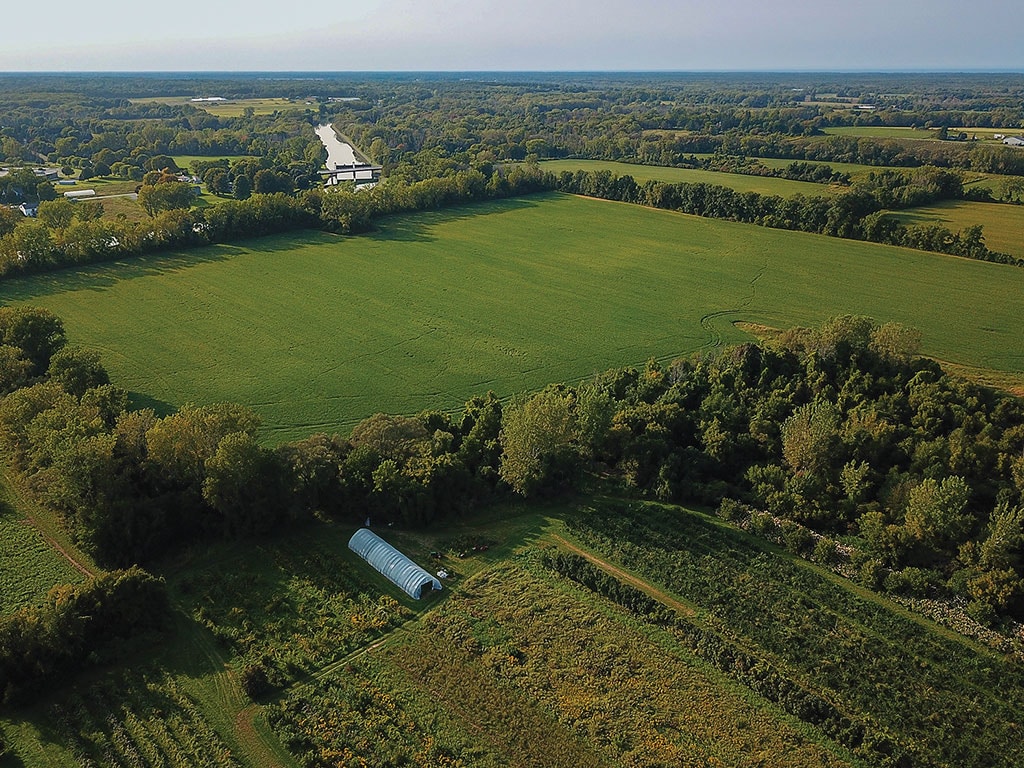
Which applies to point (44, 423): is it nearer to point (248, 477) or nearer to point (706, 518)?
point (248, 477)

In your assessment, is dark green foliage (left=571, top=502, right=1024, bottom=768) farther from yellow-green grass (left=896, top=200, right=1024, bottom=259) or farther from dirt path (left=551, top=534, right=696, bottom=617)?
yellow-green grass (left=896, top=200, right=1024, bottom=259)

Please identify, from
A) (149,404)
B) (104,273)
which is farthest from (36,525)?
(104,273)

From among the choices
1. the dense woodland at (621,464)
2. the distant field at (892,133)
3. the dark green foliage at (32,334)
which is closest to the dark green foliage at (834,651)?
the dense woodland at (621,464)

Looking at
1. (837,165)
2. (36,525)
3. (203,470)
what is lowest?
(36,525)

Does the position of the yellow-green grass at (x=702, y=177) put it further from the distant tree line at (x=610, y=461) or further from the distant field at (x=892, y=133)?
the distant tree line at (x=610, y=461)

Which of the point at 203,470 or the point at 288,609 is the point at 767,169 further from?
the point at 288,609

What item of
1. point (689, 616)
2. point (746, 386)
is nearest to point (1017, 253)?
point (746, 386)
